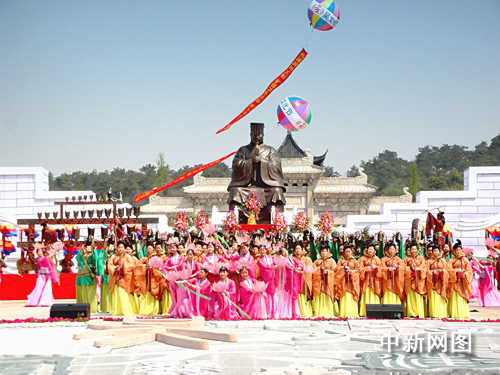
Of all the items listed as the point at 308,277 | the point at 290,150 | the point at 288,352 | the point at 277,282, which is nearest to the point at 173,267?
the point at 277,282

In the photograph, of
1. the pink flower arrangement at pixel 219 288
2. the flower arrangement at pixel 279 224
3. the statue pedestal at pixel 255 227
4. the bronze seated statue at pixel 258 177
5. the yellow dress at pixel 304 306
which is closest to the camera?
the pink flower arrangement at pixel 219 288

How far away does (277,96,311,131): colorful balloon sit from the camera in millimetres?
21000

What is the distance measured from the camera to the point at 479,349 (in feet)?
23.4

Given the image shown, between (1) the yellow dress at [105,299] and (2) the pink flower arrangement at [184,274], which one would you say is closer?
(2) the pink flower arrangement at [184,274]

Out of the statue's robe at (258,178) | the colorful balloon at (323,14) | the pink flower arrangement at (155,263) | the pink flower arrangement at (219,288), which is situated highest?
the colorful balloon at (323,14)

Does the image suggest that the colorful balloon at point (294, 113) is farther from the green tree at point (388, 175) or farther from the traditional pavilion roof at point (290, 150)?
the green tree at point (388, 175)

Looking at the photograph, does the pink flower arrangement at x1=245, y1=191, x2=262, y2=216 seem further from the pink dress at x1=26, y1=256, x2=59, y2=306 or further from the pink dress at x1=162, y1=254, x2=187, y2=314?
the pink dress at x1=162, y1=254, x2=187, y2=314

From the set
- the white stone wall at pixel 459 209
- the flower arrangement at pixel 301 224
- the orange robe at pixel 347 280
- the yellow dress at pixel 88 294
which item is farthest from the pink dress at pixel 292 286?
the white stone wall at pixel 459 209

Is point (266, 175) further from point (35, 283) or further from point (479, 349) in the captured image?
point (479, 349)

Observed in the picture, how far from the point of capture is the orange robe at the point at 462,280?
10414 mm

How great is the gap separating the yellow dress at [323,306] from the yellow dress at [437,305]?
162 cm

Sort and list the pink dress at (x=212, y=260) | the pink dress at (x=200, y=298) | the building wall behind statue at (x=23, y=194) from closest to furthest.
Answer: the pink dress at (x=200, y=298), the pink dress at (x=212, y=260), the building wall behind statue at (x=23, y=194)

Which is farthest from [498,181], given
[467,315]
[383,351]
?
[383,351]

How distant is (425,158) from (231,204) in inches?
2197
